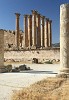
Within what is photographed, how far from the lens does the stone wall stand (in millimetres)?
38981

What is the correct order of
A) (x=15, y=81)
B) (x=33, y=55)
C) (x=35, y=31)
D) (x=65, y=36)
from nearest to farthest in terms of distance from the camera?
(x=15, y=81) < (x=65, y=36) < (x=33, y=55) < (x=35, y=31)

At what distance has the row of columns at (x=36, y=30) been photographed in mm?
44850

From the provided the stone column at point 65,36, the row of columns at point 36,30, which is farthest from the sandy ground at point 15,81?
the row of columns at point 36,30

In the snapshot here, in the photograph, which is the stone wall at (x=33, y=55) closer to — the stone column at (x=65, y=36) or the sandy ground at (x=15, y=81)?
the sandy ground at (x=15, y=81)

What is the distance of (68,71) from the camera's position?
49.5 ft

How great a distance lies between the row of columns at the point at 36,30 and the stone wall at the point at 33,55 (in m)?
2.11

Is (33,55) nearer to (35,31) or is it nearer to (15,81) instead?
(35,31)

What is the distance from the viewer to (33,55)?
4103 cm

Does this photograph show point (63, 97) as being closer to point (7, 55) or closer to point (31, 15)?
point (7, 55)

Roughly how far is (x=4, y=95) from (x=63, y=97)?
2.31 meters

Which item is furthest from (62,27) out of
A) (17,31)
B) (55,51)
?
(17,31)

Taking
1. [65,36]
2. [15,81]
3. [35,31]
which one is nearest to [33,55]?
[35,31]

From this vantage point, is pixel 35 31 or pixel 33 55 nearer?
pixel 33 55

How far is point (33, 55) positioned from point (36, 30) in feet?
21.7
